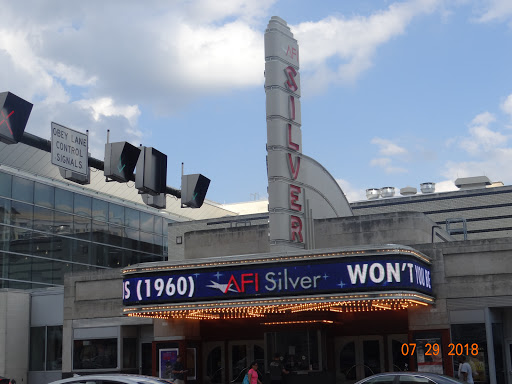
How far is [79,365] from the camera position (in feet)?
104

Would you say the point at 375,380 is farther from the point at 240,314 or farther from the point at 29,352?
the point at 29,352

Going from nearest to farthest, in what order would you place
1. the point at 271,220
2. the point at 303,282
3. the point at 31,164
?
the point at 303,282 → the point at 271,220 → the point at 31,164

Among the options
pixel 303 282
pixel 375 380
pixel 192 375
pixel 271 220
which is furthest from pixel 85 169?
pixel 375 380

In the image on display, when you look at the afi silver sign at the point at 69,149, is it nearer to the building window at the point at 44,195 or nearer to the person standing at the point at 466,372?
the person standing at the point at 466,372

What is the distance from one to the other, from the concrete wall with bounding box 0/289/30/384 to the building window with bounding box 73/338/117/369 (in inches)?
145

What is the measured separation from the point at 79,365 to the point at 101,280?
12.0ft

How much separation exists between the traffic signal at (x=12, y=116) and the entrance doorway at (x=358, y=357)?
1466 centimetres

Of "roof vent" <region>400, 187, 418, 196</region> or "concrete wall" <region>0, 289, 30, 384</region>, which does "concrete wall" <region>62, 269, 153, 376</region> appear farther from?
"roof vent" <region>400, 187, 418, 196</region>

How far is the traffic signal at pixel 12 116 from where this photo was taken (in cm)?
2244

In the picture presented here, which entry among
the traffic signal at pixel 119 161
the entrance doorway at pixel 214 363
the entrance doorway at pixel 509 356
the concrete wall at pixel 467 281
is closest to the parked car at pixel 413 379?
the concrete wall at pixel 467 281

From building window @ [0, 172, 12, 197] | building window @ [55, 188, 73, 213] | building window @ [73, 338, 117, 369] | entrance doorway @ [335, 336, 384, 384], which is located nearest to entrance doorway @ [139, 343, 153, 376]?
building window @ [73, 338, 117, 369]

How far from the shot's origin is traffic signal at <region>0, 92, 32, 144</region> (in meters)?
22.4

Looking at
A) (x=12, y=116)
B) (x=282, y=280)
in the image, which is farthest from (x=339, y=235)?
(x=12, y=116)

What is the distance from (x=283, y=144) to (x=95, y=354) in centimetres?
1235
